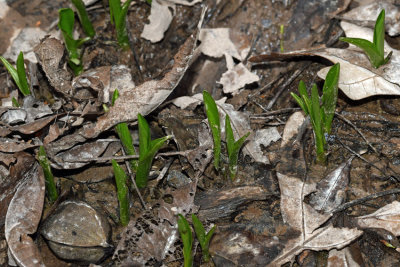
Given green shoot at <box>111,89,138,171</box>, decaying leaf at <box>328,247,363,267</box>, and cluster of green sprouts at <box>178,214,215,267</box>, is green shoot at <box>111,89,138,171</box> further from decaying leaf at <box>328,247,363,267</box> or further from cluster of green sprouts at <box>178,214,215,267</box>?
decaying leaf at <box>328,247,363,267</box>

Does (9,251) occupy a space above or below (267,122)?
below

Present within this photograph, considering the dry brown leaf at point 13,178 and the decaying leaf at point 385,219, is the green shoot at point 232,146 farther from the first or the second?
the dry brown leaf at point 13,178

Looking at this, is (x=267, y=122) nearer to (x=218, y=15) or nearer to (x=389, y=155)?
(x=389, y=155)

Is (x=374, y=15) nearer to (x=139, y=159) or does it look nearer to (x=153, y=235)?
(x=139, y=159)

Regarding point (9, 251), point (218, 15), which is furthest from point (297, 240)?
point (218, 15)

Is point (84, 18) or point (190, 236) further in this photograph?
point (84, 18)

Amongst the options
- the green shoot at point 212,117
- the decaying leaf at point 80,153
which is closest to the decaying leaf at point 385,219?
the green shoot at point 212,117

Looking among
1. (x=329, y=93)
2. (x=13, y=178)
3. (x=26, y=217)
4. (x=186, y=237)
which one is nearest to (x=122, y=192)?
(x=186, y=237)
